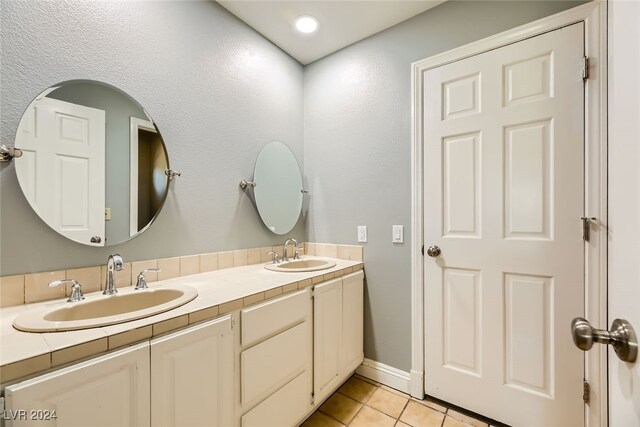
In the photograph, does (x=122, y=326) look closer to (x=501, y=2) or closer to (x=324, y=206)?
(x=324, y=206)

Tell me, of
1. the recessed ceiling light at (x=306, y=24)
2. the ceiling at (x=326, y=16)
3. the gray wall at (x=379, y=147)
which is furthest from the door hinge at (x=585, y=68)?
the recessed ceiling light at (x=306, y=24)

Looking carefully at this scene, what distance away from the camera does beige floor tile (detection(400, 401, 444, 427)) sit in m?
1.52

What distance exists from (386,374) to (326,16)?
2.50 metres

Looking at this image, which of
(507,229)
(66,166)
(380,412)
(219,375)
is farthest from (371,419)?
(66,166)

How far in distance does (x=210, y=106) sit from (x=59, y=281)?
1.18 meters

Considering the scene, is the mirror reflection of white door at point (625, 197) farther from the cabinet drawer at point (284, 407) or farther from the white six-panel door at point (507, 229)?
the cabinet drawer at point (284, 407)

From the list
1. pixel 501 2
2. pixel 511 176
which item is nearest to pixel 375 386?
pixel 511 176

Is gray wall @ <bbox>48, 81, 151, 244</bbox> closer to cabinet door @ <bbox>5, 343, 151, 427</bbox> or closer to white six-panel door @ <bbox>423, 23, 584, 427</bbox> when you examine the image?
cabinet door @ <bbox>5, 343, 151, 427</bbox>

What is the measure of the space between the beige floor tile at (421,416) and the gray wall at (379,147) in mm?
233

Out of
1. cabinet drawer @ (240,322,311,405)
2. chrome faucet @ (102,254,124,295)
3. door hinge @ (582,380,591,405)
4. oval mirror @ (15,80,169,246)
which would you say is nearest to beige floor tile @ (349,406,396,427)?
cabinet drawer @ (240,322,311,405)

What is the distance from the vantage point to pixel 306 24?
1883 mm

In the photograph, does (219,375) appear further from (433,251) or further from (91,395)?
(433,251)

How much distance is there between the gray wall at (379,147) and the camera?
174cm

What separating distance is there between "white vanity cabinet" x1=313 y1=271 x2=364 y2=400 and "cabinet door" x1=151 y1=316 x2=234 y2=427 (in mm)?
572
